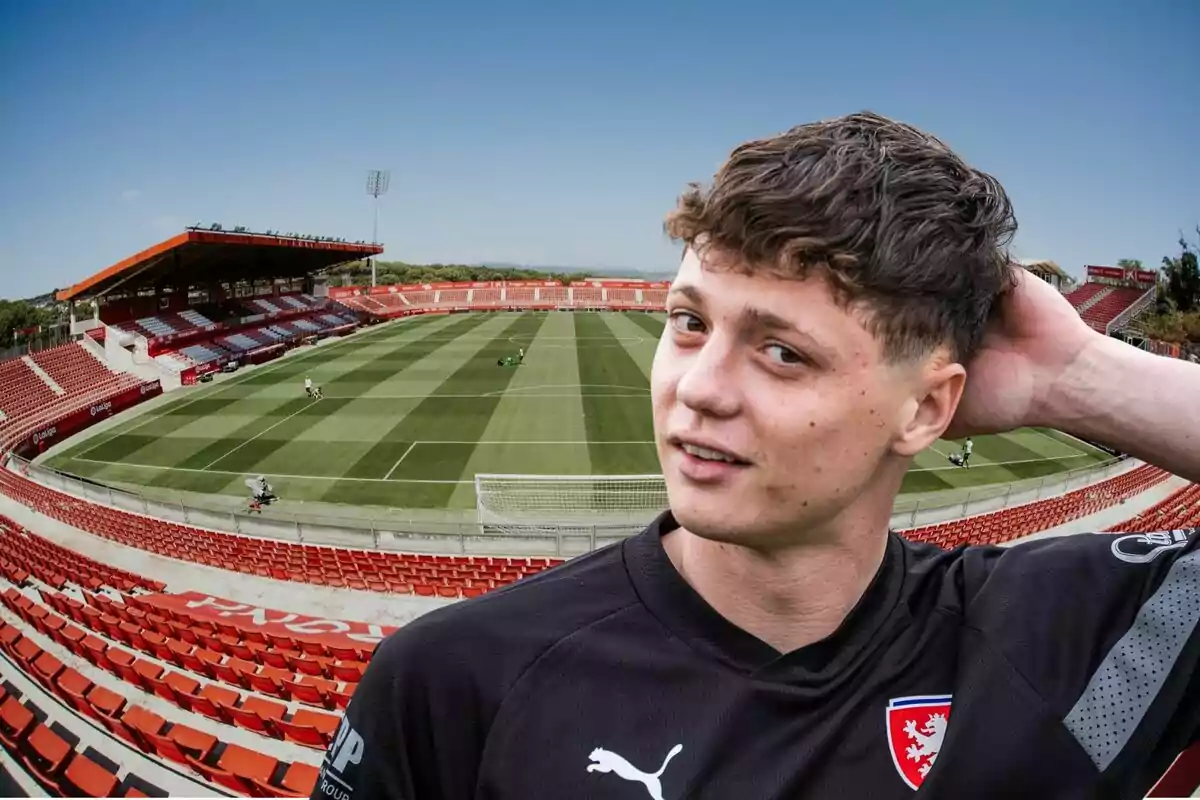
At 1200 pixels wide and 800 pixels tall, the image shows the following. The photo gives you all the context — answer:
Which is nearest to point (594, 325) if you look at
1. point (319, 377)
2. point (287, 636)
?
point (319, 377)

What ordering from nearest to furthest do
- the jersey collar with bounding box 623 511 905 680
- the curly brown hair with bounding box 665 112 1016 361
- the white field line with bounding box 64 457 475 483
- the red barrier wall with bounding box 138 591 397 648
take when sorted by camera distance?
1. the curly brown hair with bounding box 665 112 1016 361
2. the jersey collar with bounding box 623 511 905 680
3. the red barrier wall with bounding box 138 591 397 648
4. the white field line with bounding box 64 457 475 483

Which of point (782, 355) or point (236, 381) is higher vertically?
point (782, 355)

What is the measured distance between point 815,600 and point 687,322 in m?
0.69

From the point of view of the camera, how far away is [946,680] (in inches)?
62.1

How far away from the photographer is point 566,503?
1783 centimetres

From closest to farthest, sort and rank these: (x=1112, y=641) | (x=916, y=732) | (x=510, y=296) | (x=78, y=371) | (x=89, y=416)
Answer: (x=916, y=732) < (x=1112, y=641) < (x=89, y=416) < (x=78, y=371) < (x=510, y=296)

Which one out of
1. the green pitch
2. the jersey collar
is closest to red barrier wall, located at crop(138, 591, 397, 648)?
the green pitch

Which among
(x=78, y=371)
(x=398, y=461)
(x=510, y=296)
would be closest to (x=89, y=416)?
(x=78, y=371)

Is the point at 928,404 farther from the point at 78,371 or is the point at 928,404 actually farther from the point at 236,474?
the point at 78,371

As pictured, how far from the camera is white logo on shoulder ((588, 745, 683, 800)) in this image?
1.35 m

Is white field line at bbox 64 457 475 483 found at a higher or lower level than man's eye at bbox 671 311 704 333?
lower

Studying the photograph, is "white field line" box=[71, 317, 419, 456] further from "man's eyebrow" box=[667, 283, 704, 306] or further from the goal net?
"man's eyebrow" box=[667, 283, 704, 306]

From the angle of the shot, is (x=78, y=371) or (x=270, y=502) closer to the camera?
(x=270, y=502)

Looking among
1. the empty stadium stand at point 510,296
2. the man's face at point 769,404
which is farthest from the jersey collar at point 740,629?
the empty stadium stand at point 510,296
